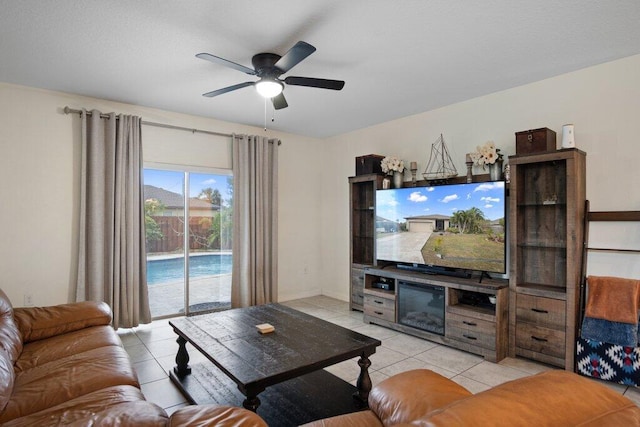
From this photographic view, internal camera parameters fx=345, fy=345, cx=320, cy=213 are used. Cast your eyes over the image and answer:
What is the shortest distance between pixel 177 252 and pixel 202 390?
2.42 meters

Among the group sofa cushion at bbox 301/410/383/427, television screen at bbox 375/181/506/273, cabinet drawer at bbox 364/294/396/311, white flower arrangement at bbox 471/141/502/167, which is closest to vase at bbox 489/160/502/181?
white flower arrangement at bbox 471/141/502/167

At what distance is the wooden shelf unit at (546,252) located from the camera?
9.50 ft

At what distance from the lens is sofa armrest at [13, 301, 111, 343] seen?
248 cm

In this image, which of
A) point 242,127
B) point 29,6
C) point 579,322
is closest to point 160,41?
point 29,6

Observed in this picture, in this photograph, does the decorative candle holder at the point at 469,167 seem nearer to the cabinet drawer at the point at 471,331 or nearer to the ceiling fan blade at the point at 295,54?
the cabinet drawer at the point at 471,331

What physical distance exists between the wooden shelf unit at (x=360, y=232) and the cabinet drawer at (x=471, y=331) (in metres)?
1.45

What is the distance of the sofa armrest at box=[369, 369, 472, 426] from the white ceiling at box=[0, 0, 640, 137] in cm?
214

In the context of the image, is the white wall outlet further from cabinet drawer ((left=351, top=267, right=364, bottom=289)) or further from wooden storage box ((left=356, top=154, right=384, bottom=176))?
wooden storage box ((left=356, top=154, right=384, bottom=176))

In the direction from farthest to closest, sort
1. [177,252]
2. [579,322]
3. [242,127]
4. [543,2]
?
[242,127]
[177,252]
[579,322]
[543,2]

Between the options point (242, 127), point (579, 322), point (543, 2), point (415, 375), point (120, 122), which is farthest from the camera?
point (242, 127)

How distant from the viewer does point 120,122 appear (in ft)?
13.0

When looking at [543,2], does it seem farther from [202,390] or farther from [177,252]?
[177,252]

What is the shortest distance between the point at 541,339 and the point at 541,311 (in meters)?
0.24

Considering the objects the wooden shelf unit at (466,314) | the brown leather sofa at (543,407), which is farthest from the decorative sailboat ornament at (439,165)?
the brown leather sofa at (543,407)
